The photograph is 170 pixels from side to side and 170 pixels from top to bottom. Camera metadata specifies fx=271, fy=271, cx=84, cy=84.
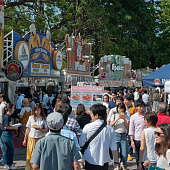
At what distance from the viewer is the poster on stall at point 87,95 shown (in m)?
10.2

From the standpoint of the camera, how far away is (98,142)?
168 inches

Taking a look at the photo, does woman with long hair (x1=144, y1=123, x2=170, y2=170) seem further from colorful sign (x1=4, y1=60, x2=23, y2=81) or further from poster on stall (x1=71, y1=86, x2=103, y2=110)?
colorful sign (x1=4, y1=60, x2=23, y2=81)

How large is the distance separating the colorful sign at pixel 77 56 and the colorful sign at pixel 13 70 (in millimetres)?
7099

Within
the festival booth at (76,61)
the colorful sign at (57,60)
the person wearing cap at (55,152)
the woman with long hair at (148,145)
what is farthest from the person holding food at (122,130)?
the festival booth at (76,61)

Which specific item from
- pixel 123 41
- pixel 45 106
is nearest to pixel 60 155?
pixel 45 106

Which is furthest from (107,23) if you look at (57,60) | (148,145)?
(148,145)

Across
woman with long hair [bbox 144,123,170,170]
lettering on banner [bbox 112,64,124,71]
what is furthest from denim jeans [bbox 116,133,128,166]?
lettering on banner [bbox 112,64,124,71]

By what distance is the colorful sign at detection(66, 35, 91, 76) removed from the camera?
64.9ft

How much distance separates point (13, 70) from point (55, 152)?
9.64 meters

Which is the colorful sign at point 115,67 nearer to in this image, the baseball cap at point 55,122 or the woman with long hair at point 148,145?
the woman with long hair at point 148,145

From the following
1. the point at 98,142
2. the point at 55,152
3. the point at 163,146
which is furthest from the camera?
the point at 98,142

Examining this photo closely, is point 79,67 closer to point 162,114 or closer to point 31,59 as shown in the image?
point 31,59

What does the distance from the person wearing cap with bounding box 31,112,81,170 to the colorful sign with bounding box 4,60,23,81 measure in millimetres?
9214

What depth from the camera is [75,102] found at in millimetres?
10484
